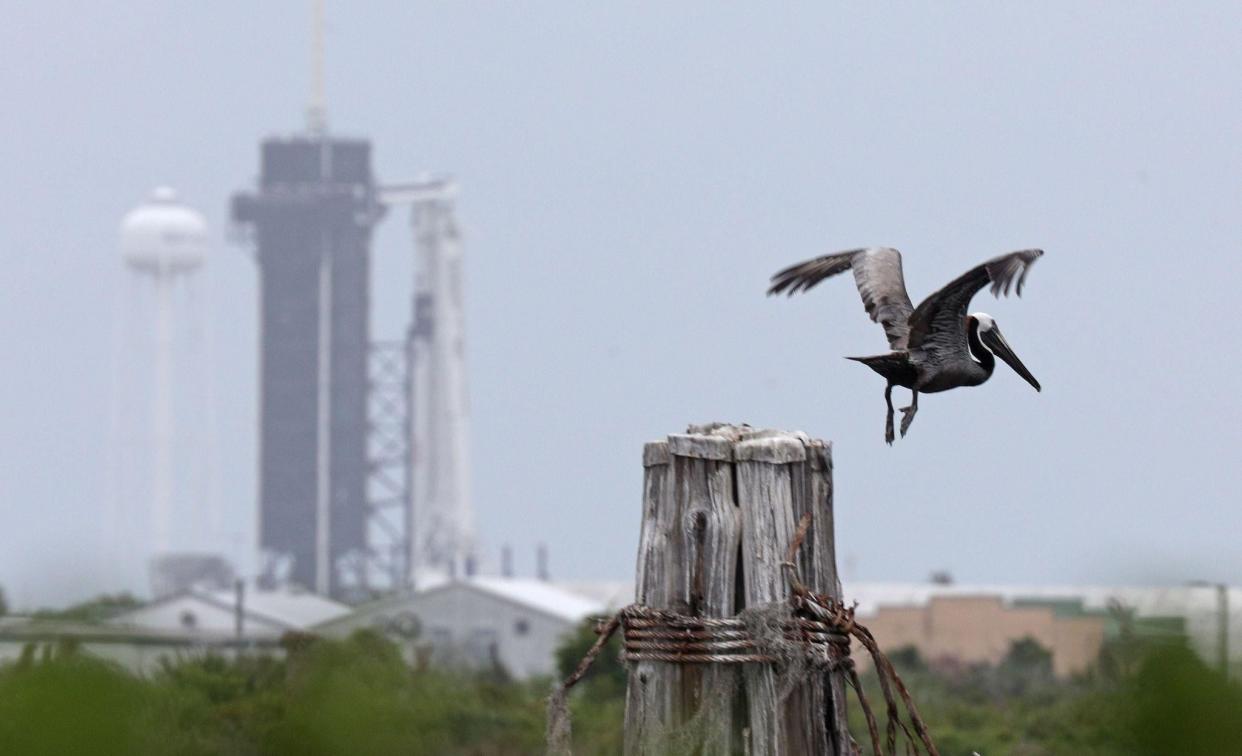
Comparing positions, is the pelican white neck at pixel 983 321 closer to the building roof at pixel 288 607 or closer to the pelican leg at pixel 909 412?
the pelican leg at pixel 909 412

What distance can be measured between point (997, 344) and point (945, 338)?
1.13 feet

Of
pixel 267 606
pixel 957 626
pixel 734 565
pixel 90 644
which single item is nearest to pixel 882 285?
pixel 734 565

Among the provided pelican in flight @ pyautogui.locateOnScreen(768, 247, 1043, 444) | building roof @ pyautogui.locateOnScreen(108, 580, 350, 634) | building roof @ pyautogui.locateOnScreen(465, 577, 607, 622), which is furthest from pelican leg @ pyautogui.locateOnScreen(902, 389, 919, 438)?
building roof @ pyautogui.locateOnScreen(465, 577, 607, 622)

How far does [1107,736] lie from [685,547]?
4.94ft

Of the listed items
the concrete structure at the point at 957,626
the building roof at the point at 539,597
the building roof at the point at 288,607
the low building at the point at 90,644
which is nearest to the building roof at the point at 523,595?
the building roof at the point at 539,597

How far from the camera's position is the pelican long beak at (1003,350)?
742cm

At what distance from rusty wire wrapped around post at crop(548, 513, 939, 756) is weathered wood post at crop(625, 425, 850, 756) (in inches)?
1.0

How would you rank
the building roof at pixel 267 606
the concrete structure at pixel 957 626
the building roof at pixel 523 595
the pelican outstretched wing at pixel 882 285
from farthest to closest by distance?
1. the building roof at pixel 523 595
2. the concrete structure at pixel 957 626
3. the building roof at pixel 267 606
4. the pelican outstretched wing at pixel 882 285

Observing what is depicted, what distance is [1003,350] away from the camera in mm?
7496

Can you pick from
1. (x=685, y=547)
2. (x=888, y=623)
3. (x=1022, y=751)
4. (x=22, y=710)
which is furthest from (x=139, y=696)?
(x=888, y=623)

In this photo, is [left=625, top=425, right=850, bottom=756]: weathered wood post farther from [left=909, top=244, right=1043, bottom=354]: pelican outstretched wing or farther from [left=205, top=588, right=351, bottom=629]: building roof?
[left=205, top=588, right=351, bottom=629]: building roof

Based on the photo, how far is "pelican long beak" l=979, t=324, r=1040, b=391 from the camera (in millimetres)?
7416

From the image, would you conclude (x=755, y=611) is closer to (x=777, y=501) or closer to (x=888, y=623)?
(x=777, y=501)

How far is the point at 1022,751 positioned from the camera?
12992mm
